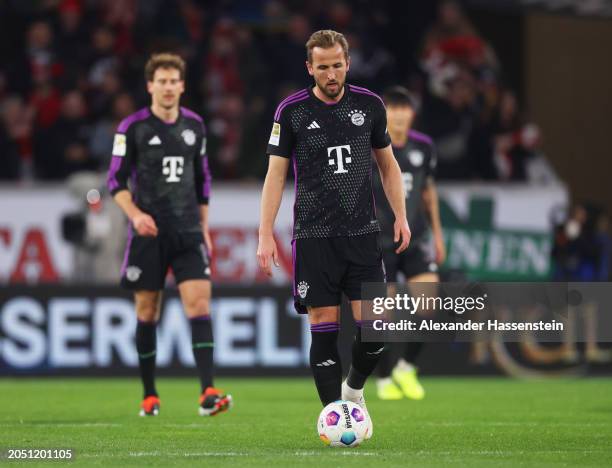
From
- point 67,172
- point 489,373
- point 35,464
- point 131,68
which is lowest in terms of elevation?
point 489,373

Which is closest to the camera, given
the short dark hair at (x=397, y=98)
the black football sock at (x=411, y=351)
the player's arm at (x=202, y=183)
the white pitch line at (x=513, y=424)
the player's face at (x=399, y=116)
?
the white pitch line at (x=513, y=424)

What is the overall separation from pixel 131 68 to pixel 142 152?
9020 mm

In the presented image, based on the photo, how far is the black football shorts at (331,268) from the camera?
7.78m

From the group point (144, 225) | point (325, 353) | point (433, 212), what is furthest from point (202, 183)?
point (325, 353)

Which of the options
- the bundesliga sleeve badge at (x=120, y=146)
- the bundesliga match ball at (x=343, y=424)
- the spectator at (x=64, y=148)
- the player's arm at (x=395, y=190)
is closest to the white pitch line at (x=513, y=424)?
the bundesliga match ball at (x=343, y=424)

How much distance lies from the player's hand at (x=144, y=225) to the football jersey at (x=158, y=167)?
1.32 feet

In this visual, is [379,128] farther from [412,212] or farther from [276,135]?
[412,212]

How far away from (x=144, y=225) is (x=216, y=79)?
31.9ft

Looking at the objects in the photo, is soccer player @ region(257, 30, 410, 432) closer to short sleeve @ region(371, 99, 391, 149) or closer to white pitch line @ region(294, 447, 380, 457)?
short sleeve @ region(371, 99, 391, 149)

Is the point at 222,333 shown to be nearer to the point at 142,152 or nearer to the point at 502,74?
the point at 142,152

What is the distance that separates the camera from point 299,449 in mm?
7730

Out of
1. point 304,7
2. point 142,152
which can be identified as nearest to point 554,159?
point 304,7

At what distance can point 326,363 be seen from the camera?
7.81m

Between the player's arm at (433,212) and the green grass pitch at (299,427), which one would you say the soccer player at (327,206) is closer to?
the green grass pitch at (299,427)
